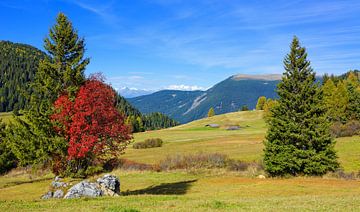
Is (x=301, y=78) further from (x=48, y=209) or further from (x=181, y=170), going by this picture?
(x=48, y=209)

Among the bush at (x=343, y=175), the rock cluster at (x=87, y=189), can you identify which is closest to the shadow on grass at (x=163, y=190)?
the rock cluster at (x=87, y=189)

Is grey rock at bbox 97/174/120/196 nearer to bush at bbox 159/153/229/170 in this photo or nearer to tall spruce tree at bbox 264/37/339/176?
tall spruce tree at bbox 264/37/339/176

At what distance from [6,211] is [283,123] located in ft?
103

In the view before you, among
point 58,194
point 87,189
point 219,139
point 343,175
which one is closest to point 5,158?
point 58,194

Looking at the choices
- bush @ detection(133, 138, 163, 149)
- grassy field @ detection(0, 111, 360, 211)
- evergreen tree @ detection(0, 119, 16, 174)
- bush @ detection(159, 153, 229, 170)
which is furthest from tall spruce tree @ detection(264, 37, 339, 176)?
bush @ detection(133, 138, 163, 149)

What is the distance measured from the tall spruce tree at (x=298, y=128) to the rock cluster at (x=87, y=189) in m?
21.7

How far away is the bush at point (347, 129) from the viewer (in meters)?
79.5

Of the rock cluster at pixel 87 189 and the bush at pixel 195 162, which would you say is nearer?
the rock cluster at pixel 87 189

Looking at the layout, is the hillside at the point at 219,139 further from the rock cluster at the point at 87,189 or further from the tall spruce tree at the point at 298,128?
the rock cluster at the point at 87,189

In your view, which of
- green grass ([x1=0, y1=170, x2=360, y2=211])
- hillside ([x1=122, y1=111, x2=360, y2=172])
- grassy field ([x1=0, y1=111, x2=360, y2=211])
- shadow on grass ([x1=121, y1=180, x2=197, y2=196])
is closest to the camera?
green grass ([x1=0, y1=170, x2=360, y2=211])

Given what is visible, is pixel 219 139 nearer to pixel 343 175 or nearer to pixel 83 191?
pixel 343 175

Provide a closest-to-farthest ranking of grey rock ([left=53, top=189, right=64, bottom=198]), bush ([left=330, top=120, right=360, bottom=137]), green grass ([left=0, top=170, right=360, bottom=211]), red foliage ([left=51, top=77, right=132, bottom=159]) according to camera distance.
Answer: green grass ([left=0, top=170, right=360, bottom=211])
grey rock ([left=53, top=189, right=64, bottom=198])
red foliage ([left=51, top=77, right=132, bottom=159])
bush ([left=330, top=120, right=360, bottom=137])

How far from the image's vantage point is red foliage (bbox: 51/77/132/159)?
24.8 metres

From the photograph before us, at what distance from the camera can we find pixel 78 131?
80.9 ft
